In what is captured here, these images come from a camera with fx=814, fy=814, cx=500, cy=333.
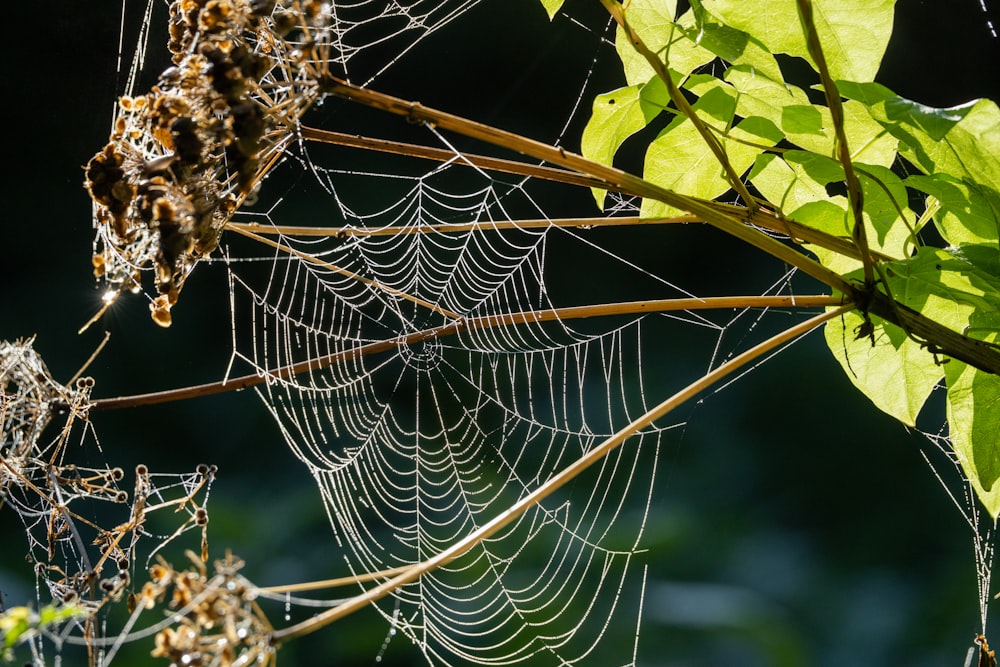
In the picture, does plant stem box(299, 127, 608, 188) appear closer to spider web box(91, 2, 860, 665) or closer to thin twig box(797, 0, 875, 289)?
thin twig box(797, 0, 875, 289)

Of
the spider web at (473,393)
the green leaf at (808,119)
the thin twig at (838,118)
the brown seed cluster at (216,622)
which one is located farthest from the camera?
the spider web at (473,393)

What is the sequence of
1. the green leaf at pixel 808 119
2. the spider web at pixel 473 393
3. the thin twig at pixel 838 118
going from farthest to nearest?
1. the spider web at pixel 473 393
2. the green leaf at pixel 808 119
3. the thin twig at pixel 838 118

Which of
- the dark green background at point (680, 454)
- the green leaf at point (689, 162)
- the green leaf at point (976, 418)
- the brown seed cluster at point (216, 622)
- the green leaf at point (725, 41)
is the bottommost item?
the dark green background at point (680, 454)

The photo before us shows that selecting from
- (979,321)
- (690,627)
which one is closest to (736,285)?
(690,627)

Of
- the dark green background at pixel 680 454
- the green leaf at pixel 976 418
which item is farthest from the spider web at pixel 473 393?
the green leaf at pixel 976 418

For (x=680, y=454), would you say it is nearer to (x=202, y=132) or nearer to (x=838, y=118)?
(x=838, y=118)

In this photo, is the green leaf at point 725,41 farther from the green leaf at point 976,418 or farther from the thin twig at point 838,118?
the green leaf at point 976,418

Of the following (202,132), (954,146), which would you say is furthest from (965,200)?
(202,132)
